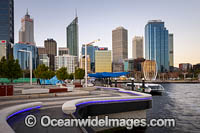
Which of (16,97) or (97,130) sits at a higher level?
(16,97)

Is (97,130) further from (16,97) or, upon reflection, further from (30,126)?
(16,97)

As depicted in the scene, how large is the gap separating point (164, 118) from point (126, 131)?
28.9 ft

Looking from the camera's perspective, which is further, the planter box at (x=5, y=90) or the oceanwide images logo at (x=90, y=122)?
the planter box at (x=5, y=90)

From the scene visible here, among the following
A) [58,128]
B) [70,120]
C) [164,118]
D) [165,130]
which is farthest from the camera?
[164,118]

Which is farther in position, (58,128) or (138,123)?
(138,123)

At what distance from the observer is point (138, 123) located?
62.8ft

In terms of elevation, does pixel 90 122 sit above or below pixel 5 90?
below

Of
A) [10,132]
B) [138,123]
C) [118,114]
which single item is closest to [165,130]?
[138,123]

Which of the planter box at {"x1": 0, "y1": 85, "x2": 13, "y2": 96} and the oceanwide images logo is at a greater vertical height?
the planter box at {"x1": 0, "y1": 85, "x2": 13, "y2": 96}

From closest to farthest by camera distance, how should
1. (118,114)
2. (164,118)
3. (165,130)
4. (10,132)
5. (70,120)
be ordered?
(10,132) < (70,120) < (118,114) < (165,130) < (164,118)

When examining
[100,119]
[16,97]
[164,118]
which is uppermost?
[16,97]

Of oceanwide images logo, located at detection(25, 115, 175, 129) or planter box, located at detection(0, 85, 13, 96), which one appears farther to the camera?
planter box, located at detection(0, 85, 13, 96)

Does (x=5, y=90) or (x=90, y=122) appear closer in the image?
(x=90, y=122)

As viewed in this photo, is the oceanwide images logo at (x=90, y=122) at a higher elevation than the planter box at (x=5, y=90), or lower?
lower
